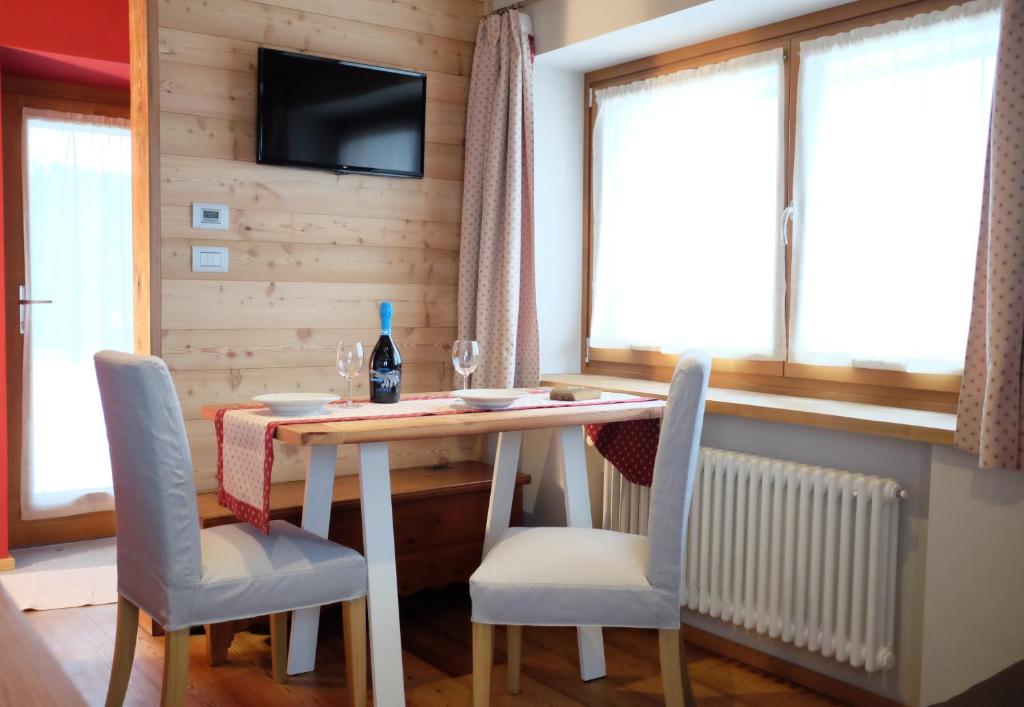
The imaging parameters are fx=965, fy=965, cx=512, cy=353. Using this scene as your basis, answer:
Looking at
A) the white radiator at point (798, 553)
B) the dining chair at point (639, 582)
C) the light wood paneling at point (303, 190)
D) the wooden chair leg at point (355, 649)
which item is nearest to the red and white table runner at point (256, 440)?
the wooden chair leg at point (355, 649)

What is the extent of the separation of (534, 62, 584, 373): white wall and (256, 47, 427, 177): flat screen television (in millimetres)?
475

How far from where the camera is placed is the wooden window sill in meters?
2.36

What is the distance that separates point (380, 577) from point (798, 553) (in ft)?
3.73

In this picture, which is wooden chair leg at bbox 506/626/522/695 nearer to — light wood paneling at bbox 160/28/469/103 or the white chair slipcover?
the white chair slipcover

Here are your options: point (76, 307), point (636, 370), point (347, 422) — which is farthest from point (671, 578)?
point (76, 307)

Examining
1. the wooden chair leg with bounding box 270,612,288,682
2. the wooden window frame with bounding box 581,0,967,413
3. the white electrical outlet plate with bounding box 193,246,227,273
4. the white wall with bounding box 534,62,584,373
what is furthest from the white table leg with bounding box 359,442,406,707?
the white wall with bounding box 534,62,584,373

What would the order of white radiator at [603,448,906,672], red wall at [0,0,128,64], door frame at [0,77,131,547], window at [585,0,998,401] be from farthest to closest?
door frame at [0,77,131,547]
red wall at [0,0,128,64]
window at [585,0,998,401]
white radiator at [603,448,906,672]

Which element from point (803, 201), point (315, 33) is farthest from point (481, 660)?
point (315, 33)

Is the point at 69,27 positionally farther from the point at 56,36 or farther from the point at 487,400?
the point at 487,400

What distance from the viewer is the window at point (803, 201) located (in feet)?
8.51

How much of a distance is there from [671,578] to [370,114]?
203cm

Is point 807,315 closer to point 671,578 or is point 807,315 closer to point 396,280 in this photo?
point 671,578

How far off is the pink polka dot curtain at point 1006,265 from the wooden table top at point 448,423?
857mm

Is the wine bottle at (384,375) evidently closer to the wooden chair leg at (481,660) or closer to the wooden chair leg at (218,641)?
the wooden chair leg at (481,660)
